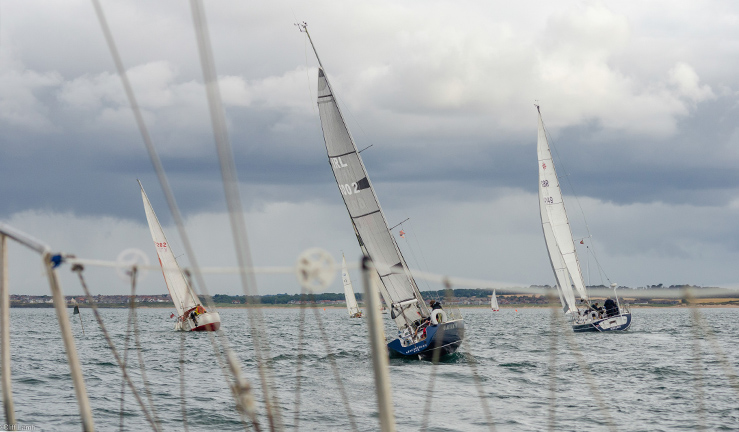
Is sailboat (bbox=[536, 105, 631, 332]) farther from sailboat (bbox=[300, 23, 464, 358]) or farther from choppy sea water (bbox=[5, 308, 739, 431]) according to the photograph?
sailboat (bbox=[300, 23, 464, 358])

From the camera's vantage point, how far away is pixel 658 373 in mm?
26875

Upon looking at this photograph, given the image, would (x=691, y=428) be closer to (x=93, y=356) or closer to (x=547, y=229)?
(x=93, y=356)

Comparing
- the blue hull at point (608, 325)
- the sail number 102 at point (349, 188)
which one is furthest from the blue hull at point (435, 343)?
the blue hull at point (608, 325)

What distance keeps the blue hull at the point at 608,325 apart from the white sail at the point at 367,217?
22.1 meters

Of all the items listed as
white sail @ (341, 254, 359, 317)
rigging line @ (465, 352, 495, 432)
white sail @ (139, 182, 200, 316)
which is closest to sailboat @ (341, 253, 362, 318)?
white sail @ (341, 254, 359, 317)

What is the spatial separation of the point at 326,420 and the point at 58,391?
405 inches

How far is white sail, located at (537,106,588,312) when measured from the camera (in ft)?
168

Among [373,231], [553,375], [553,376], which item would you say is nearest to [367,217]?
[373,231]

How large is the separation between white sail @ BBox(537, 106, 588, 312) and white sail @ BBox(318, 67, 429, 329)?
2432 cm

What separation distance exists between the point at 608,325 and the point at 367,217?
25451 mm

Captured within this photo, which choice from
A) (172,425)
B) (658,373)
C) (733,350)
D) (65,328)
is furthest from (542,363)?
(65,328)

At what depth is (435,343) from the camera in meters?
28.2

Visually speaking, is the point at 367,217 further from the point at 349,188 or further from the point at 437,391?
the point at 437,391

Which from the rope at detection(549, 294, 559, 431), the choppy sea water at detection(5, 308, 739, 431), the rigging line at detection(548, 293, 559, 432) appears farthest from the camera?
the choppy sea water at detection(5, 308, 739, 431)
